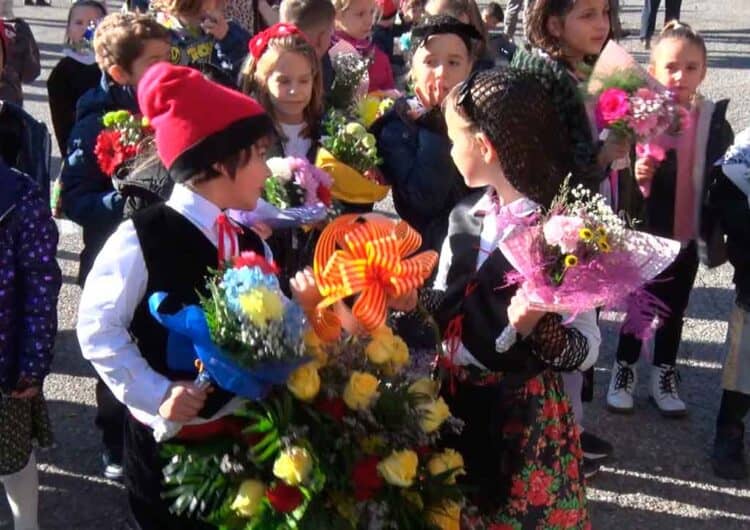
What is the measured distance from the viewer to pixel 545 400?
8.75ft

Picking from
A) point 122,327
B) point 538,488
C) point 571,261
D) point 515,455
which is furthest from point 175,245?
point 538,488

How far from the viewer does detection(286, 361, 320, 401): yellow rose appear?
2141 mm

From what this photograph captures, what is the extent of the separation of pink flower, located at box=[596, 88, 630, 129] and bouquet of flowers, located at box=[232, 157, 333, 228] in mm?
937

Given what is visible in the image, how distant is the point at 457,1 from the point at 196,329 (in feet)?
9.30

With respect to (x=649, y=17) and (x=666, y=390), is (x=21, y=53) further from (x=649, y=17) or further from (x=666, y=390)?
(x=649, y=17)

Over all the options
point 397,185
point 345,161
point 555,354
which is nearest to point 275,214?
point 345,161

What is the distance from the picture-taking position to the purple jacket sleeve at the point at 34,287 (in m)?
3.06

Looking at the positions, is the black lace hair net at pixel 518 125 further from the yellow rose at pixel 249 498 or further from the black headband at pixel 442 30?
the black headband at pixel 442 30

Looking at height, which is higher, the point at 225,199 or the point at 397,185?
the point at 225,199

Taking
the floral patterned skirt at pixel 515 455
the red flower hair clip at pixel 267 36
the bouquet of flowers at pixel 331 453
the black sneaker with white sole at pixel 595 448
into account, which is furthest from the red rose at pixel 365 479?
the black sneaker with white sole at pixel 595 448

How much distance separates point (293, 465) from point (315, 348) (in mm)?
279

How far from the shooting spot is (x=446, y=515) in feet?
7.64

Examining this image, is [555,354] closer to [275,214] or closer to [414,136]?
[275,214]

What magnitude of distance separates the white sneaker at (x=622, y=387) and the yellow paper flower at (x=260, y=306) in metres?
2.83
